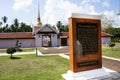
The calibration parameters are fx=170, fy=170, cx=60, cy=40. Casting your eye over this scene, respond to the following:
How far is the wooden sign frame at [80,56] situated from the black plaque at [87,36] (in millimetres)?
107

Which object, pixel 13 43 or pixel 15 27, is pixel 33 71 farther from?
pixel 15 27

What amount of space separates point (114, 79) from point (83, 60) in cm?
177

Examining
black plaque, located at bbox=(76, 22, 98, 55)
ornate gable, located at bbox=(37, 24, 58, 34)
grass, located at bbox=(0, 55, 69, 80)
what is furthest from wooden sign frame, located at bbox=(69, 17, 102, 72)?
ornate gable, located at bbox=(37, 24, 58, 34)

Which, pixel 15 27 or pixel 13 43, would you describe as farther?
pixel 15 27

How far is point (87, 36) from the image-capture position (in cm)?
893

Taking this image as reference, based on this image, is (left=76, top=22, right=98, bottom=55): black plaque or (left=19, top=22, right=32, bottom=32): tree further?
(left=19, top=22, right=32, bottom=32): tree

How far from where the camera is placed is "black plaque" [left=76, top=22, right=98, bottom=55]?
8680 millimetres

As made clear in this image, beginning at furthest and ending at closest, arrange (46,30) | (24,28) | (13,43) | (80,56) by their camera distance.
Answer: (24,28), (13,43), (46,30), (80,56)


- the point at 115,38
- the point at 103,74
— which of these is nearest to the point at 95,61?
the point at 103,74

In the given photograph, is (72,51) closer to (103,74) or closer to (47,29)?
(103,74)

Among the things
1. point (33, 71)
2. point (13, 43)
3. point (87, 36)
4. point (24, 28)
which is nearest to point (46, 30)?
point (13, 43)

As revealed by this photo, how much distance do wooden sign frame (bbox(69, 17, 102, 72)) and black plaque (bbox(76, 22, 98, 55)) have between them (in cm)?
11

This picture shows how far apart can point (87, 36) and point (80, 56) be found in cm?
112

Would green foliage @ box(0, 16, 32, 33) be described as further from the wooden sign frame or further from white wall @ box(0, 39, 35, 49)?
the wooden sign frame
